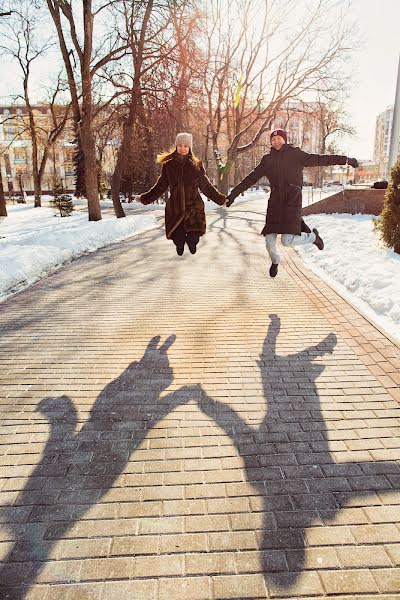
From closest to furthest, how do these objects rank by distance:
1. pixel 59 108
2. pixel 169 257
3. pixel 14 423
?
1. pixel 14 423
2. pixel 169 257
3. pixel 59 108

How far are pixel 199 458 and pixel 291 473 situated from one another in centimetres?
58

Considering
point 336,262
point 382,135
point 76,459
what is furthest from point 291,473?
point 382,135

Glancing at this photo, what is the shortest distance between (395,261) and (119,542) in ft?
25.2

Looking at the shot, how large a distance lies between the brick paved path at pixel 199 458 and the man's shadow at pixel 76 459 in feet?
0.04

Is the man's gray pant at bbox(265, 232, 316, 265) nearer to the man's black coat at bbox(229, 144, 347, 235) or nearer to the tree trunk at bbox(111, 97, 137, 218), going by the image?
the man's black coat at bbox(229, 144, 347, 235)

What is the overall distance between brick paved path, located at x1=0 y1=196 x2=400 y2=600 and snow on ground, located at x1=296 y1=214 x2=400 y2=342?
354mm

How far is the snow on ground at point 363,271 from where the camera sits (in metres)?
5.57

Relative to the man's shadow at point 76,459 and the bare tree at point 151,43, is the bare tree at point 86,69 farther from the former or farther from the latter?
the man's shadow at point 76,459

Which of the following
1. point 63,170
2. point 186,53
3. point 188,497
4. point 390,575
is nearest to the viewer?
point 390,575

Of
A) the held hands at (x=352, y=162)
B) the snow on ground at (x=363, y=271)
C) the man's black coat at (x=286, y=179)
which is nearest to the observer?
the snow on ground at (x=363, y=271)

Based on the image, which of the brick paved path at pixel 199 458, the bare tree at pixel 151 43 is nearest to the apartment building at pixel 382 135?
the bare tree at pixel 151 43

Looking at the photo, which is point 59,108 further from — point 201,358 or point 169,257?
point 201,358

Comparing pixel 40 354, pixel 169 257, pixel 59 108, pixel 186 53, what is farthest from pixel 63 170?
pixel 40 354

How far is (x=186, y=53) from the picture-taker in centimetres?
1588
